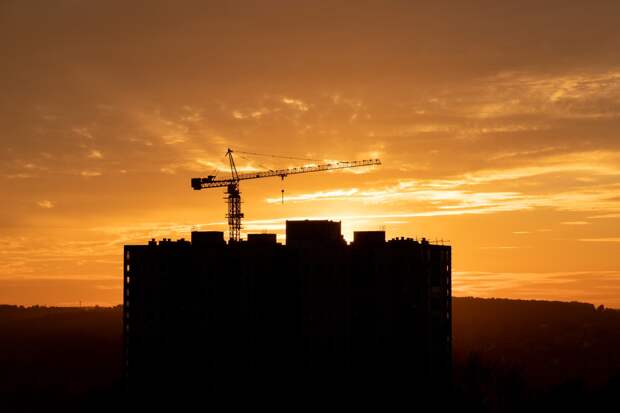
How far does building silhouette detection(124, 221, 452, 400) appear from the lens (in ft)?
465

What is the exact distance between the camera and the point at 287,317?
466 feet

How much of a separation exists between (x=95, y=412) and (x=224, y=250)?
190ft

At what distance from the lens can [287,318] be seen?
14200cm

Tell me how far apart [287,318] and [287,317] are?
0.19 m

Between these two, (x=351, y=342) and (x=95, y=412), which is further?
(x=95, y=412)

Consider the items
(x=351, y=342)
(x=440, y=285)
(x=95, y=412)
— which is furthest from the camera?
(x=95, y=412)

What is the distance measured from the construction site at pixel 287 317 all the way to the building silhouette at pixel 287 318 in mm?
197

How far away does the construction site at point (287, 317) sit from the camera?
5576 inches

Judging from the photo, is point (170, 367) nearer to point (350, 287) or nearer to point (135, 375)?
point (135, 375)

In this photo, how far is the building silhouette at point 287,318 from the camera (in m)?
142

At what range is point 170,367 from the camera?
472ft

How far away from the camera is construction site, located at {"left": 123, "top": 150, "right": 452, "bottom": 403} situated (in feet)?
465

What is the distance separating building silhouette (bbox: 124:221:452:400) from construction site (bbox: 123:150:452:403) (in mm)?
197

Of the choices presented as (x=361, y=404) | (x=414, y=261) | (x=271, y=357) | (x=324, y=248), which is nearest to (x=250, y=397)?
(x=271, y=357)
